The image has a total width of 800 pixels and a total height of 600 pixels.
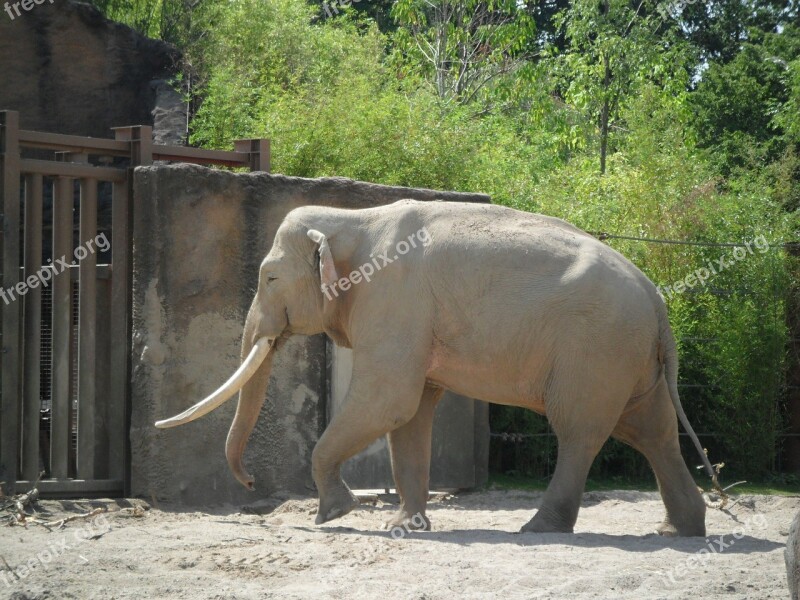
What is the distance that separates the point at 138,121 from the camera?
16.7 m

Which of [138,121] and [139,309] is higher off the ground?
[138,121]

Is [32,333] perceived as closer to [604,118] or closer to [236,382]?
[236,382]

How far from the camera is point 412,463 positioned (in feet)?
25.7

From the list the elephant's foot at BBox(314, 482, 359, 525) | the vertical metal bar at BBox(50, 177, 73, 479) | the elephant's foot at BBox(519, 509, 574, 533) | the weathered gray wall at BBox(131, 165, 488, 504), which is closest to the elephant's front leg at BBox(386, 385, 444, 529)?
the elephant's foot at BBox(314, 482, 359, 525)

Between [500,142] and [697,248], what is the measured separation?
8.22m

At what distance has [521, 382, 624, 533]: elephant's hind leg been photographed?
713cm

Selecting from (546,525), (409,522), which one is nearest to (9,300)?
(409,522)

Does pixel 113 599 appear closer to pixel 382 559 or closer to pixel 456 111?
pixel 382 559

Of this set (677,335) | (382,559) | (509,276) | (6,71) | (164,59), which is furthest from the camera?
(164,59)

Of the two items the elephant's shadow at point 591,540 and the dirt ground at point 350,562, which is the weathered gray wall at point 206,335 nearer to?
the dirt ground at point 350,562

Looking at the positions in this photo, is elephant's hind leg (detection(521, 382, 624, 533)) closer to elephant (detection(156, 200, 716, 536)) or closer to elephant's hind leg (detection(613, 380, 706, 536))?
elephant (detection(156, 200, 716, 536))

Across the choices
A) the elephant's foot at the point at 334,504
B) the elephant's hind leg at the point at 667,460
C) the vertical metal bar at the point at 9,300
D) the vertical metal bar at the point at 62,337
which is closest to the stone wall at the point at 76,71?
the vertical metal bar at the point at 62,337

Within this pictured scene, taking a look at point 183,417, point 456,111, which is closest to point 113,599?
point 183,417

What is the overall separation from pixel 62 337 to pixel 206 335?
103 cm
